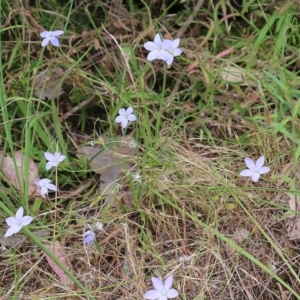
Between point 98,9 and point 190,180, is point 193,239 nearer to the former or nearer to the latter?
point 190,180

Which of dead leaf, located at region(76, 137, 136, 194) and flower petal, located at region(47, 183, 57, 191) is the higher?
flower petal, located at region(47, 183, 57, 191)

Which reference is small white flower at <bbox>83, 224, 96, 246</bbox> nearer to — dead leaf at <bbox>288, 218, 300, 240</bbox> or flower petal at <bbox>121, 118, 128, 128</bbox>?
flower petal at <bbox>121, 118, 128, 128</bbox>

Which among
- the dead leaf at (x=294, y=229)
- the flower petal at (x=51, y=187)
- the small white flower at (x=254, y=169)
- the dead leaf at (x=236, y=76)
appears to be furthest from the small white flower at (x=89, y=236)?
the dead leaf at (x=236, y=76)

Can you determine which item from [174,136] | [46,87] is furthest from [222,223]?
[46,87]

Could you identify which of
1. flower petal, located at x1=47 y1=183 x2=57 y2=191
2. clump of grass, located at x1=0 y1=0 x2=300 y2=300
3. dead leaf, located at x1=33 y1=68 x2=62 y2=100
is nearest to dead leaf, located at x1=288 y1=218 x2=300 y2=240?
clump of grass, located at x1=0 y1=0 x2=300 y2=300

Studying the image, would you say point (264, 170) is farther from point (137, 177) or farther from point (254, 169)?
point (137, 177)

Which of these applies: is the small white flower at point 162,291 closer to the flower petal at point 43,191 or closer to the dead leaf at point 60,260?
the dead leaf at point 60,260
